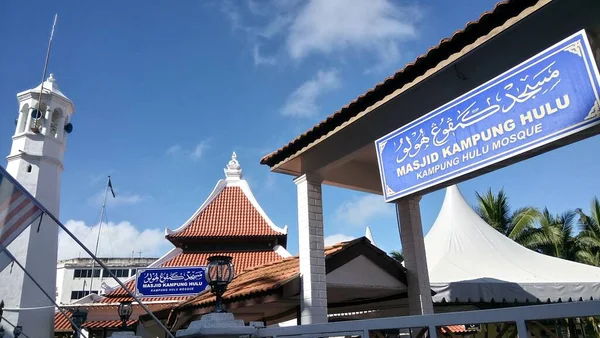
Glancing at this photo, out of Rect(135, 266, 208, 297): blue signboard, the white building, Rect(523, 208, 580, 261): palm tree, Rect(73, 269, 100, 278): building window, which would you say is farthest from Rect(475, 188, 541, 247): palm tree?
Rect(73, 269, 100, 278): building window

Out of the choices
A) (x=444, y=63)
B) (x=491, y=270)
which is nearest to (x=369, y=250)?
(x=491, y=270)

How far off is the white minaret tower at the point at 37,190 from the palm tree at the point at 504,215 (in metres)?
22.0

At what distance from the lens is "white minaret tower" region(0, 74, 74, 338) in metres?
12.0

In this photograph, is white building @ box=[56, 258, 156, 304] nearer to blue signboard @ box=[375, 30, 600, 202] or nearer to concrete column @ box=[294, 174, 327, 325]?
concrete column @ box=[294, 174, 327, 325]

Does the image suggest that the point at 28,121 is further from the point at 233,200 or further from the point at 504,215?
the point at 504,215

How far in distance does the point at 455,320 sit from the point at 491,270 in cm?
652

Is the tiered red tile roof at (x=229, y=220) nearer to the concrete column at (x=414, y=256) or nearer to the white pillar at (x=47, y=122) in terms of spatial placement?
the white pillar at (x=47, y=122)

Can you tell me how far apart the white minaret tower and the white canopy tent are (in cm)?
1088

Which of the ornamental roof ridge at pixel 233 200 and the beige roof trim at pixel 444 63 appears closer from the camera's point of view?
the beige roof trim at pixel 444 63

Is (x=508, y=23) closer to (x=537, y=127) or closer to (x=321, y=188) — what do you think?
(x=537, y=127)

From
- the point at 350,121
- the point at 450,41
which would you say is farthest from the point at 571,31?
the point at 350,121

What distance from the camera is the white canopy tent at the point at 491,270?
7074 mm

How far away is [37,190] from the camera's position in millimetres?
12898

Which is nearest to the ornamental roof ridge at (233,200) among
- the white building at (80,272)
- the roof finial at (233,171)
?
the roof finial at (233,171)
